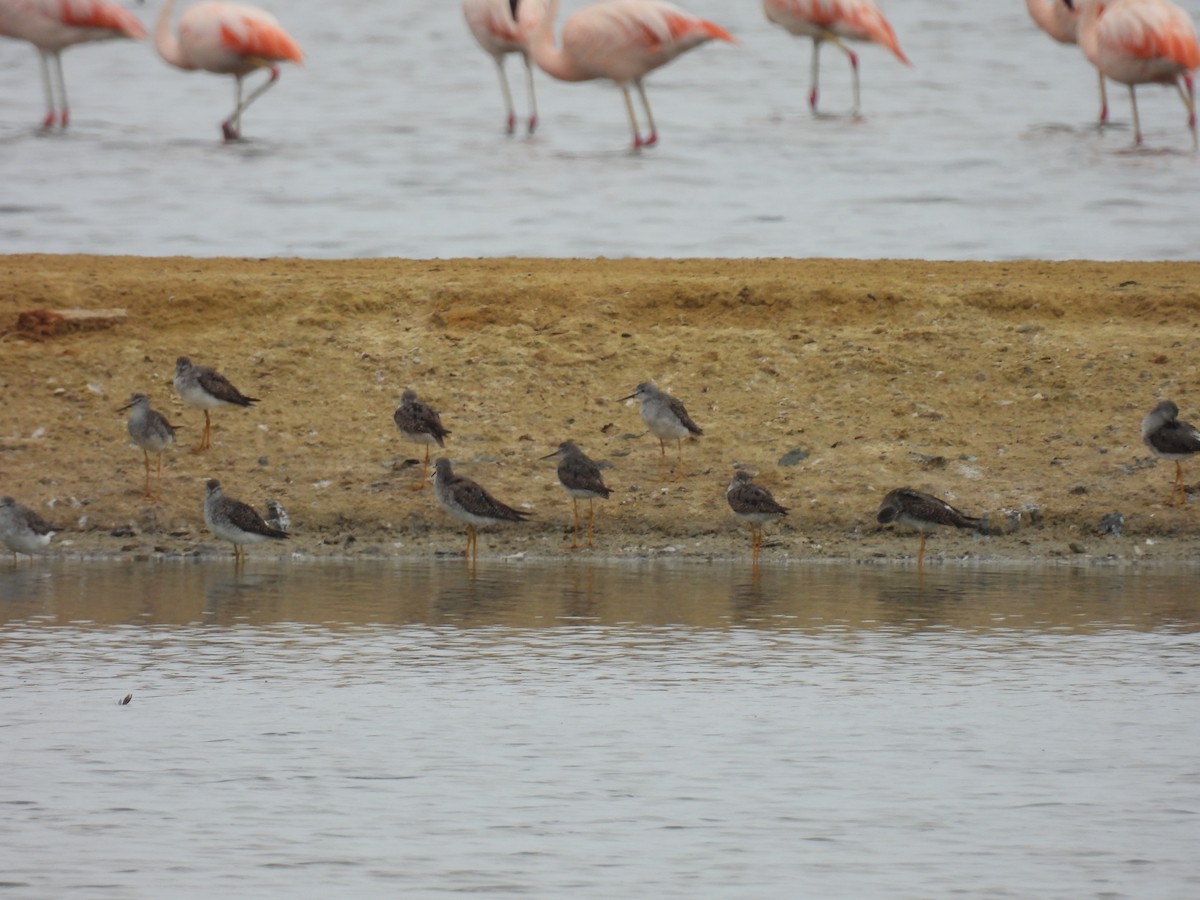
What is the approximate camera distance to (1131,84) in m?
27.5

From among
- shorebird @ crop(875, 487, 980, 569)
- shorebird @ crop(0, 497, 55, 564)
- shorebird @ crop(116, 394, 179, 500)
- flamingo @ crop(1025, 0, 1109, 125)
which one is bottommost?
shorebird @ crop(0, 497, 55, 564)

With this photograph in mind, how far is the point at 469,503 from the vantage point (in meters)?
13.9

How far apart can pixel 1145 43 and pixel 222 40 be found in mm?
11377

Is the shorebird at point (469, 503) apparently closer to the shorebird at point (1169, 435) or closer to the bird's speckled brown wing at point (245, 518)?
the bird's speckled brown wing at point (245, 518)

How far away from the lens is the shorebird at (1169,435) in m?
14.2

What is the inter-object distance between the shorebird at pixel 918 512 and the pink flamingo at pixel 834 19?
51.7ft

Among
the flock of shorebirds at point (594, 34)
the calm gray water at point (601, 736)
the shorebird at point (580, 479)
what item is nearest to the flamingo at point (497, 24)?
the flock of shorebirds at point (594, 34)

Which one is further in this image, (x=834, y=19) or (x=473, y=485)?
(x=834, y=19)

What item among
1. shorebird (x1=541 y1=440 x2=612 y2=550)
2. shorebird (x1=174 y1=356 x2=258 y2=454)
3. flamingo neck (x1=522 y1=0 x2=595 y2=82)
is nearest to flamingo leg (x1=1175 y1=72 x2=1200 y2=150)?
flamingo neck (x1=522 y1=0 x2=595 y2=82)

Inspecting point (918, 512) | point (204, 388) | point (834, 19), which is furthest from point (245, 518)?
point (834, 19)

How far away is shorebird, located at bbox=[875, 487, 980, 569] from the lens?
1367cm

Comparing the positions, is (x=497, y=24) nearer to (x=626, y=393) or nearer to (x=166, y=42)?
(x=166, y=42)

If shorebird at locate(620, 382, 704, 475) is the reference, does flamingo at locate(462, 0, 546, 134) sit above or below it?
above

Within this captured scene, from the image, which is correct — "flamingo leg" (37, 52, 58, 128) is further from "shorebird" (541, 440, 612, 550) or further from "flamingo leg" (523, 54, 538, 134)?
"shorebird" (541, 440, 612, 550)
